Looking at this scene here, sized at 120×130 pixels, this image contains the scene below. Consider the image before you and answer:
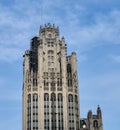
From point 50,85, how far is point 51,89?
200 cm

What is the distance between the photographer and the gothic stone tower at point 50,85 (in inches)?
6988

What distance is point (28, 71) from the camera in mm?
188625

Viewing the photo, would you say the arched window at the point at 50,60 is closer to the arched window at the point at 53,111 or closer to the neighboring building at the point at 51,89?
the neighboring building at the point at 51,89

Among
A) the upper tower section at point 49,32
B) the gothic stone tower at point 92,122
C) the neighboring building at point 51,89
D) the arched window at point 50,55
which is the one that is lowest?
the gothic stone tower at point 92,122

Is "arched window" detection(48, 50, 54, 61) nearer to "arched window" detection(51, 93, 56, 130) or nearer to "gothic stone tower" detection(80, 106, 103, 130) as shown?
"arched window" detection(51, 93, 56, 130)

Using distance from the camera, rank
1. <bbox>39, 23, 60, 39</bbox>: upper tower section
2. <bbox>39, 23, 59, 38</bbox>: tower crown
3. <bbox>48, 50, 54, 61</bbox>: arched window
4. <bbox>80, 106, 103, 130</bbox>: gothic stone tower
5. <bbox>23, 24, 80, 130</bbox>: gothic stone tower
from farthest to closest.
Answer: <bbox>39, 23, 59, 38</bbox>: tower crown < <bbox>39, 23, 60, 39</bbox>: upper tower section < <bbox>48, 50, 54, 61</bbox>: arched window < <bbox>80, 106, 103, 130</bbox>: gothic stone tower < <bbox>23, 24, 80, 130</bbox>: gothic stone tower

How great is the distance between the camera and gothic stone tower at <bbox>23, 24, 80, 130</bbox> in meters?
178

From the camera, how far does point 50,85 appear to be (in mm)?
183750

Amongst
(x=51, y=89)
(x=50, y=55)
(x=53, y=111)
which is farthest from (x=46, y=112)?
(x=50, y=55)

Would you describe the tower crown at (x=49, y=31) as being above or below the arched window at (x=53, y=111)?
above

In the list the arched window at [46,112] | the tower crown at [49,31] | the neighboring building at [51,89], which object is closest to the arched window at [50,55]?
the neighboring building at [51,89]

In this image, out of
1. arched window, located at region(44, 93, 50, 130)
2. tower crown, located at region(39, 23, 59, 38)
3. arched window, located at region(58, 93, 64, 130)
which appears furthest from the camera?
tower crown, located at region(39, 23, 59, 38)

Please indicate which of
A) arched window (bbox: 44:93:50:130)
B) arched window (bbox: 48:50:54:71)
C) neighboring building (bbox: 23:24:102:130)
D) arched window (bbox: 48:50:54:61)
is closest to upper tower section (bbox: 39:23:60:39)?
neighboring building (bbox: 23:24:102:130)

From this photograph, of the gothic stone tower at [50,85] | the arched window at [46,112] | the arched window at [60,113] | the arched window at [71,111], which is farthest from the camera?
the arched window at [71,111]
